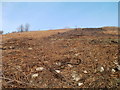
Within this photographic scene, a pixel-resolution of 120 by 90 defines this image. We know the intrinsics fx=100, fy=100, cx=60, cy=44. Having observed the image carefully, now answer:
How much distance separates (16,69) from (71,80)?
4.41 feet

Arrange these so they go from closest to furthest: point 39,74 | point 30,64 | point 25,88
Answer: point 25,88, point 39,74, point 30,64

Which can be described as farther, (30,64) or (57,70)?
(30,64)

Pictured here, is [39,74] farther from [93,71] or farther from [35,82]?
[93,71]

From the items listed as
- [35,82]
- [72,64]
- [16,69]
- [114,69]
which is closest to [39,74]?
[35,82]

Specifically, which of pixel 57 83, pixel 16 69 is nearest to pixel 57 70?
pixel 57 83

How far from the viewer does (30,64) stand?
2648 mm

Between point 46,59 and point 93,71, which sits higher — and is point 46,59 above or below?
above

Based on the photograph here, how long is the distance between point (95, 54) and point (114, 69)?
882mm

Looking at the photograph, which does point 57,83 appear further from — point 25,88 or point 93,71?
point 93,71

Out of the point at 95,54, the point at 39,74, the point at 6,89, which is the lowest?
the point at 6,89

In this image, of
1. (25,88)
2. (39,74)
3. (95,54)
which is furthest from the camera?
(95,54)

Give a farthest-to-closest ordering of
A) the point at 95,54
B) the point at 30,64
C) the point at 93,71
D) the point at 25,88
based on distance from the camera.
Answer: the point at 95,54, the point at 30,64, the point at 93,71, the point at 25,88

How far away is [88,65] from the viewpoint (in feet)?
8.70

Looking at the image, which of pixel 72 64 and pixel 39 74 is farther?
pixel 72 64
